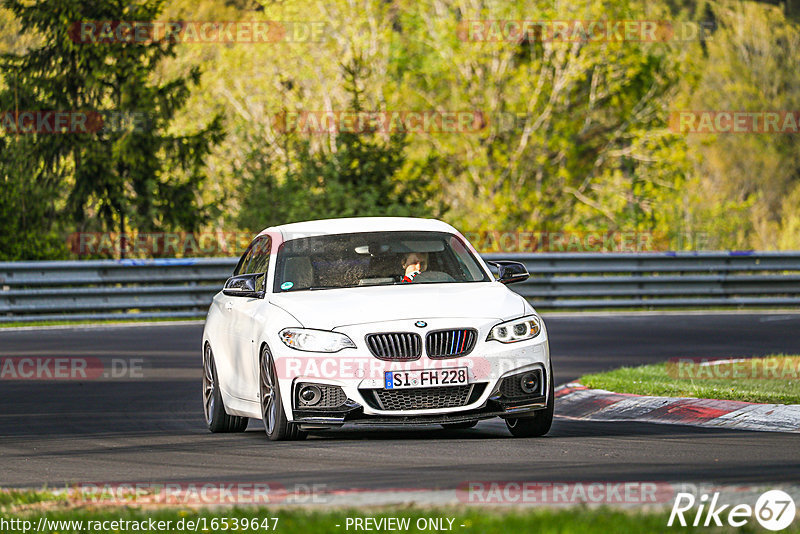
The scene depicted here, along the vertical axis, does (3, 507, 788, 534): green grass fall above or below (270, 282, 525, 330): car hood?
below

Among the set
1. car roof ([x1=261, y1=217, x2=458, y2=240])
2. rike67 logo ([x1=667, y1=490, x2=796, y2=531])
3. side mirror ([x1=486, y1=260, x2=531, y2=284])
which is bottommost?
rike67 logo ([x1=667, y1=490, x2=796, y2=531])

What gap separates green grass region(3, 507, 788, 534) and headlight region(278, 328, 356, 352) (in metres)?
3.15

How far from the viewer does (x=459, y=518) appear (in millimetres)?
6402

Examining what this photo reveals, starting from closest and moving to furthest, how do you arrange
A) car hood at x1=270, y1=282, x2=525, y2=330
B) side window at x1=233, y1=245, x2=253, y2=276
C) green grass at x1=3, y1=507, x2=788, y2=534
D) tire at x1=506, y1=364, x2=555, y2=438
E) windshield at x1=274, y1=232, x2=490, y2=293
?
green grass at x1=3, y1=507, x2=788, y2=534 → car hood at x1=270, y1=282, x2=525, y2=330 → tire at x1=506, y1=364, x2=555, y2=438 → windshield at x1=274, y1=232, x2=490, y2=293 → side window at x1=233, y1=245, x2=253, y2=276

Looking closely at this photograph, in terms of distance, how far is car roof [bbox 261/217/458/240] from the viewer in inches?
460

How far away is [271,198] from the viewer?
31078mm

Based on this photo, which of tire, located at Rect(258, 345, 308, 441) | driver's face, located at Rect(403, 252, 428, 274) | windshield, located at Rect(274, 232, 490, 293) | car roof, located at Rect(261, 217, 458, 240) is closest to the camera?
tire, located at Rect(258, 345, 308, 441)

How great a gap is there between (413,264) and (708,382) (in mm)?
3862

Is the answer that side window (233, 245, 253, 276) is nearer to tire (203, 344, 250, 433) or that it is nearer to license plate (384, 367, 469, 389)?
tire (203, 344, 250, 433)

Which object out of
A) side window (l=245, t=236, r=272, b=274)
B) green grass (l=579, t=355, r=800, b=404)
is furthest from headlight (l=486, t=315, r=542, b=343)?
green grass (l=579, t=355, r=800, b=404)

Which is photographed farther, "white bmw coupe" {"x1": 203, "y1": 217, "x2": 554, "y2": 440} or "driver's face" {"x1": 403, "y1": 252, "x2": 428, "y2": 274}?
"driver's face" {"x1": 403, "y1": 252, "x2": 428, "y2": 274}

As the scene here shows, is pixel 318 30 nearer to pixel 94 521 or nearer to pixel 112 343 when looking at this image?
pixel 112 343

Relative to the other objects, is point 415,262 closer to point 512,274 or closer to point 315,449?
point 512,274

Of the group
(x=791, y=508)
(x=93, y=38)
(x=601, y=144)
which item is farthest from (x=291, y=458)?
(x=601, y=144)
